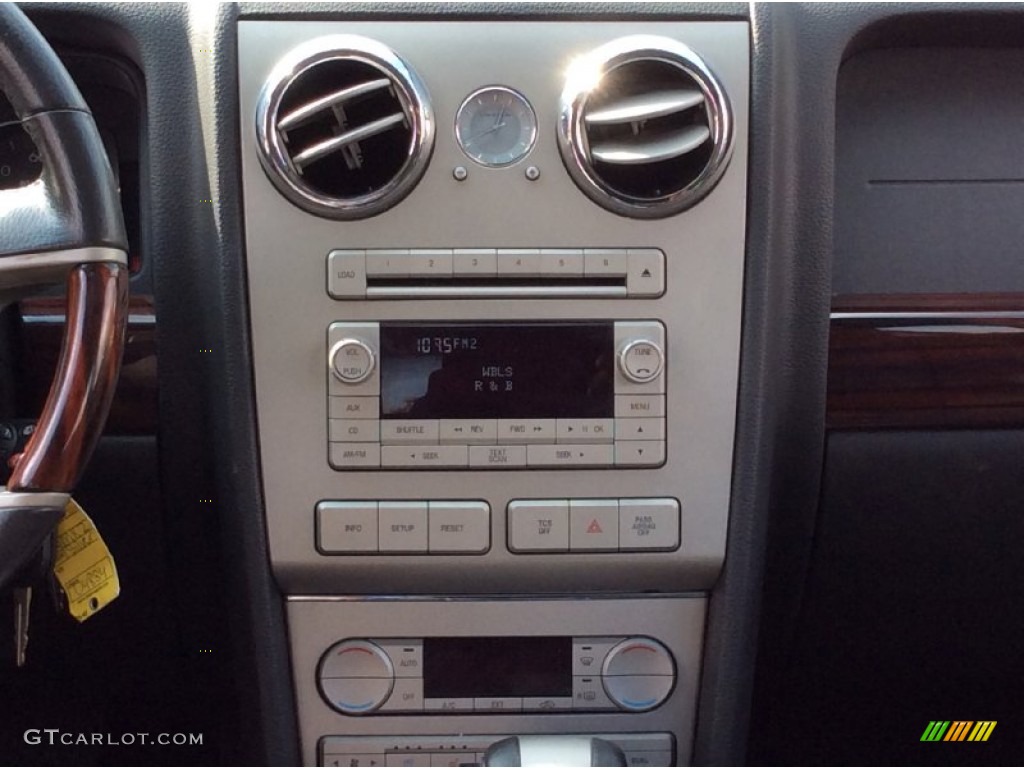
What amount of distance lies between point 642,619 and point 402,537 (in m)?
0.30

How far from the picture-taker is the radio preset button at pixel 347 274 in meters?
1.10

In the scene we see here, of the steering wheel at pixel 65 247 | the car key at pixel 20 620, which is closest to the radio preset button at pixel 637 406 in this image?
the steering wheel at pixel 65 247

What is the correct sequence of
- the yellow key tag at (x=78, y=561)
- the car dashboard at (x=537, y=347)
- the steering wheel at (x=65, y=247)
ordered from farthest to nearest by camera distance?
1. the car dashboard at (x=537, y=347)
2. the yellow key tag at (x=78, y=561)
3. the steering wheel at (x=65, y=247)

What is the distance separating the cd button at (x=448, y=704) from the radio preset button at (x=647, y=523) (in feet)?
0.88

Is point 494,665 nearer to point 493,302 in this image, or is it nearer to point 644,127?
point 493,302

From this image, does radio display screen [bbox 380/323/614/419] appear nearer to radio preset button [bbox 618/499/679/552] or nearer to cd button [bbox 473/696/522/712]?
radio preset button [bbox 618/499/679/552]

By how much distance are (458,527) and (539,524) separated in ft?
0.29

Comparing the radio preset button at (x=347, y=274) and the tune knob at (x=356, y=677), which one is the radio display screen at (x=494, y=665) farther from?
the radio preset button at (x=347, y=274)

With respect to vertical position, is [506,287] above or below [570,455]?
above

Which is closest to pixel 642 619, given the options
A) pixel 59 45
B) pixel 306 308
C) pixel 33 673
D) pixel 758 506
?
pixel 758 506

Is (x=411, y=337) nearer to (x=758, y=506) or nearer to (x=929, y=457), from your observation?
(x=758, y=506)

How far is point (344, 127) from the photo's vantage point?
1096 mm

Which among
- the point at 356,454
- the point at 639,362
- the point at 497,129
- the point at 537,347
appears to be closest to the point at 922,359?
the point at 639,362

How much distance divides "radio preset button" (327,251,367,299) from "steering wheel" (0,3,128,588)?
0.24 metres
